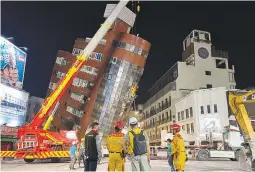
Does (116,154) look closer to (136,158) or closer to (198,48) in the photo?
(136,158)

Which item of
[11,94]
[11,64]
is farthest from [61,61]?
[11,94]

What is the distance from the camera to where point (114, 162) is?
8.47 m

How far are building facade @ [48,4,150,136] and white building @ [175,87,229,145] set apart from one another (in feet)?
32.7

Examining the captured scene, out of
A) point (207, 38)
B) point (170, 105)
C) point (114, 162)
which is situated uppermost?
point (207, 38)

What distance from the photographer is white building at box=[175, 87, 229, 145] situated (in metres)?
40.7

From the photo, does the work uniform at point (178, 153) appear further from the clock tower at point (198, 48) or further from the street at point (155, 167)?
the clock tower at point (198, 48)

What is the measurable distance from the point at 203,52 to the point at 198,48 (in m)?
1.42

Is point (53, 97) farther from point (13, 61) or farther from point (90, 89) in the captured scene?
point (90, 89)

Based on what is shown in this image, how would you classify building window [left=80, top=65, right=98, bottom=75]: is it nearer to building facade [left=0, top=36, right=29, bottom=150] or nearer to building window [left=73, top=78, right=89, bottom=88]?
building window [left=73, top=78, right=89, bottom=88]

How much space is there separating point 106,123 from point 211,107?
16136 millimetres

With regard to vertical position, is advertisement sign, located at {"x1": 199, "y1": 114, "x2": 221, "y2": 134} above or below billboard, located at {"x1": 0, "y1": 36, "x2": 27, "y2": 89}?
below

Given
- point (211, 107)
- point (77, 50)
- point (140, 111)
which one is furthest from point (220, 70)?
point (140, 111)

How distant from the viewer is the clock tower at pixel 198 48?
56031 mm

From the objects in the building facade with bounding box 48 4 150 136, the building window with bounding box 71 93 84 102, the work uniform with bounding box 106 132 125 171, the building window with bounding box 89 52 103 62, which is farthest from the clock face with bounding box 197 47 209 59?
the work uniform with bounding box 106 132 125 171
